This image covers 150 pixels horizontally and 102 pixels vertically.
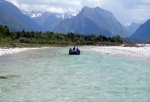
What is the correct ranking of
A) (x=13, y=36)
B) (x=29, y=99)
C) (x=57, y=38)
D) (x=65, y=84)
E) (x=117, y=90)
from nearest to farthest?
(x=29, y=99), (x=117, y=90), (x=65, y=84), (x=13, y=36), (x=57, y=38)

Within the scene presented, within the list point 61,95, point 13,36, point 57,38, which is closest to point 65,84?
point 61,95

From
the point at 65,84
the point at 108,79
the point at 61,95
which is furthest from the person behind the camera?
the point at 108,79

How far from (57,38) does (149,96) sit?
553 feet

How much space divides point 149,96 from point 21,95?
10268 mm

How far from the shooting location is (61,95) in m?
23.6

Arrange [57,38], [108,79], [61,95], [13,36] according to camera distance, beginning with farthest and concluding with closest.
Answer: [57,38] < [13,36] < [108,79] < [61,95]

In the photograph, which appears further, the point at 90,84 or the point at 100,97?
the point at 90,84

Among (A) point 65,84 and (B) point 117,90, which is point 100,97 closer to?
(B) point 117,90

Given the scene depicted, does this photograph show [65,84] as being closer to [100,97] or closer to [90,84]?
[90,84]

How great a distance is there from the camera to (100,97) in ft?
75.3

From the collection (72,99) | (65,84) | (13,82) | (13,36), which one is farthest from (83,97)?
(13,36)

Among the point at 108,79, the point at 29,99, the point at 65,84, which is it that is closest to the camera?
the point at 29,99

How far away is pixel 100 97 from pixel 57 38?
6634 inches

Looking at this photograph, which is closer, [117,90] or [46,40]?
[117,90]
